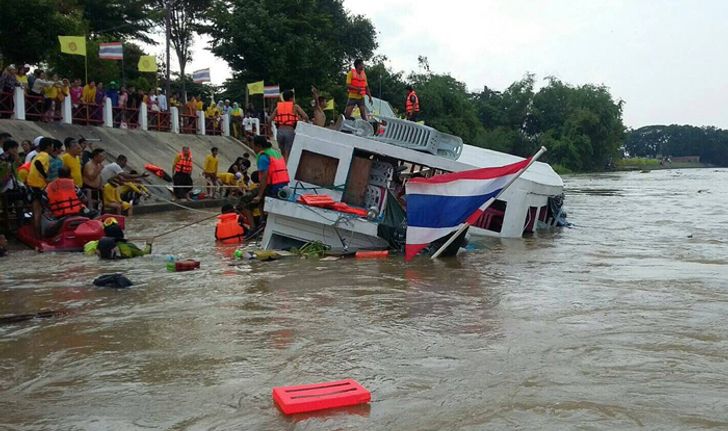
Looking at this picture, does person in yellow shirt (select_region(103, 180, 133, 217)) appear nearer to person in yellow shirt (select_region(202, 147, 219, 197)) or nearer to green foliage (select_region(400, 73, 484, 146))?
person in yellow shirt (select_region(202, 147, 219, 197))

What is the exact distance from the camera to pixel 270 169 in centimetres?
1081

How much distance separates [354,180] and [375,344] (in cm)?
581

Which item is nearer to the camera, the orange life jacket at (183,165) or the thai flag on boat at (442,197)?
the thai flag on boat at (442,197)

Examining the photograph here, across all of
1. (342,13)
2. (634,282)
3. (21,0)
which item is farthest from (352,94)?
(342,13)

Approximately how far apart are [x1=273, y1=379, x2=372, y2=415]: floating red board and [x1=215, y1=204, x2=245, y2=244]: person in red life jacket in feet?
27.7

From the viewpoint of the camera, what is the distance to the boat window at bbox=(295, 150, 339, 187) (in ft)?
36.9

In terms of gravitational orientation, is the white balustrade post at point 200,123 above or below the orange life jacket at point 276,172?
below

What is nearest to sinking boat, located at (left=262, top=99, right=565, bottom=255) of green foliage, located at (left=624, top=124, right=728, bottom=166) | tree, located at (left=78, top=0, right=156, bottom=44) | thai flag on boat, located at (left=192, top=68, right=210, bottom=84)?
thai flag on boat, located at (left=192, top=68, right=210, bottom=84)

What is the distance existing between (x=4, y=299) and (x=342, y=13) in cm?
4505

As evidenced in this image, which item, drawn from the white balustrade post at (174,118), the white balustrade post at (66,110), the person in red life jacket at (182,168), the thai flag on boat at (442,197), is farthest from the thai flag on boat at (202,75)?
the thai flag on boat at (442,197)

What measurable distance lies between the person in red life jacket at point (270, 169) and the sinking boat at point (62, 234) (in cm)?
281

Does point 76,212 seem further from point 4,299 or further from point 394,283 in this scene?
point 394,283

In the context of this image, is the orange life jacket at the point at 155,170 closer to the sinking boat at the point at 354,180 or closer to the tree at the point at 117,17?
the sinking boat at the point at 354,180

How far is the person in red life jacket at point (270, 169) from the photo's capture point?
10.8 m
